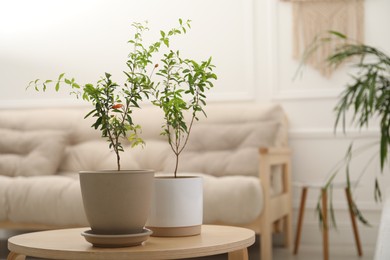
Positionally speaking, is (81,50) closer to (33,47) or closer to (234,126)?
(33,47)

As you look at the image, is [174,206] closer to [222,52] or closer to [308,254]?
[308,254]

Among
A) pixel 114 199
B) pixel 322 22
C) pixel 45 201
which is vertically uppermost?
pixel 322 22

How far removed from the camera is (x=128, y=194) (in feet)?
5.11

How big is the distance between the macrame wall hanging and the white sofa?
0.44 m

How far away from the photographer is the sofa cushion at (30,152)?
4.00m

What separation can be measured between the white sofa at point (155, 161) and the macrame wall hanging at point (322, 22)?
0.44 metres

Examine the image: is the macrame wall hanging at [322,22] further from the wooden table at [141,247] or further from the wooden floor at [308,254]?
the wooden table at [141,247]

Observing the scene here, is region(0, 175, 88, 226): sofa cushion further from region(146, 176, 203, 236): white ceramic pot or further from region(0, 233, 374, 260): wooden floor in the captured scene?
region(146, 176, 203, 236): white ceramic pot

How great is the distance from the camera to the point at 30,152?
13.4 feet

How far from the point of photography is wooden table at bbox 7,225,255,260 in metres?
1.46

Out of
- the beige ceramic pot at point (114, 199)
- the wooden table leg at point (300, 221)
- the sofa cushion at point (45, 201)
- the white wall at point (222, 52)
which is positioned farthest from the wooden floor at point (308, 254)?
the beige ceramic pot at point (114, 199)

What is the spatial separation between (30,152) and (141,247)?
2712 mm

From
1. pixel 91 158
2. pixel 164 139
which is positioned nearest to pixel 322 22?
pixel 164 139

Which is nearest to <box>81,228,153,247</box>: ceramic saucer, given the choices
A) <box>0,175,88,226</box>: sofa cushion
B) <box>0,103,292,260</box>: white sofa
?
<box>0,103,292,260</box>: white sofa
